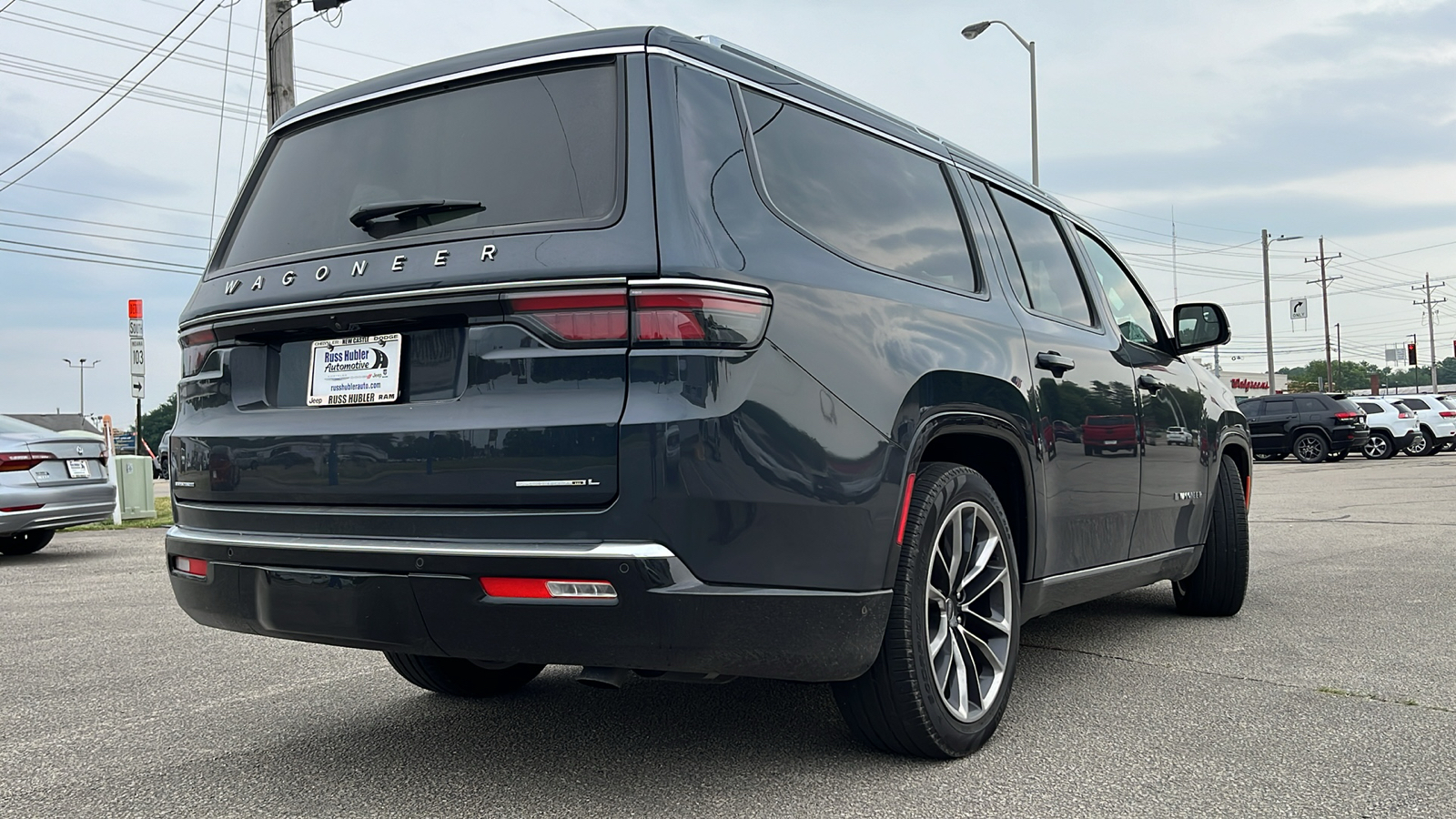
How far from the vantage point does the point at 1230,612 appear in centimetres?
563

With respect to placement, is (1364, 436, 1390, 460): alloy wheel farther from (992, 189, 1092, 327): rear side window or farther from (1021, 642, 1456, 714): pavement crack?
(992, 189, 1092, 327): rear side window

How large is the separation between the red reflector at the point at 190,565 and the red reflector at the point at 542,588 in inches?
39.0

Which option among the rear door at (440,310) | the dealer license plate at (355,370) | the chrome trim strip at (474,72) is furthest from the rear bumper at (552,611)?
the chrome trim strip at (474,72)

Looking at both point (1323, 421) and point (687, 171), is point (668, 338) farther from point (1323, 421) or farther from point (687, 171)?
point (1323, 421)

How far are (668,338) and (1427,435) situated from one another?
103 feet

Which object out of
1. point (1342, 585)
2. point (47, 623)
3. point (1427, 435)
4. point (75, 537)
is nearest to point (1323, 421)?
point (1427, 435)

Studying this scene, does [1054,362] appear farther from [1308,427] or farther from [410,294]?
[1308,427]

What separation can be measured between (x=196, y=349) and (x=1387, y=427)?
30199mm

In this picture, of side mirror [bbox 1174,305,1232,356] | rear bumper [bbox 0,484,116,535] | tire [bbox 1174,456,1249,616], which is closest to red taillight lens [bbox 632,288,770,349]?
side mirror [bbox 1174,305,1232,356]

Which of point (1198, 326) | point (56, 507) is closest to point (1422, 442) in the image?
point (1198, 326)

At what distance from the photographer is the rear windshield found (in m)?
2.83

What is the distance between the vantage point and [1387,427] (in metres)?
28.2

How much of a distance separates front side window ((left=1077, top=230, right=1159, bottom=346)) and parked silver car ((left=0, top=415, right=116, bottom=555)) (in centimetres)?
875

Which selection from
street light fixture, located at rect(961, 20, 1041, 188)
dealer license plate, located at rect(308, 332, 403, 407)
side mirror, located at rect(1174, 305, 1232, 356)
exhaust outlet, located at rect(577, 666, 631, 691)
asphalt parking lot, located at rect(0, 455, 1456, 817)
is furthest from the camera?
street light fixture, located at rect(961, 20, 1041, 188)
